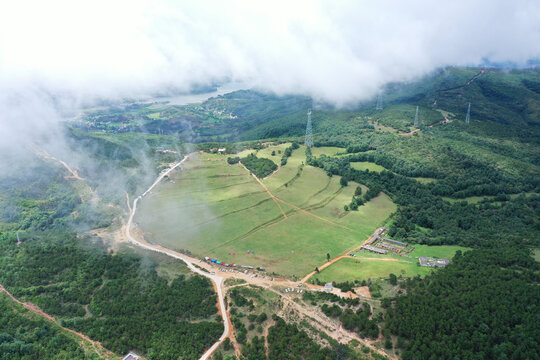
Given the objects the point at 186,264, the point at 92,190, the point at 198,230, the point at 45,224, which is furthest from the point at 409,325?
the point at 92,190

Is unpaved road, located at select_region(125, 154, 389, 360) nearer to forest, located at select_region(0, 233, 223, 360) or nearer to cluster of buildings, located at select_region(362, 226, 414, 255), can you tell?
forest, located at select_region(0, 233, 223, 360)

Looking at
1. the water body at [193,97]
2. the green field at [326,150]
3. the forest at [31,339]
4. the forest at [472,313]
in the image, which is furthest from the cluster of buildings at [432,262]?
the water body at [193,97]

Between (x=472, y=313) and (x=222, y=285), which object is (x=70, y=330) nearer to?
(x=222, y=285)

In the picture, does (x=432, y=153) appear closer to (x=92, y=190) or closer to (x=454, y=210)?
(x=454, y=210)

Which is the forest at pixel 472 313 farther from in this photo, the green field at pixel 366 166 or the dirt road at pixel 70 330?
the green field at pixel 366 166

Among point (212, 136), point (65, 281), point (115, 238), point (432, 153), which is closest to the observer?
point (65, 281)
